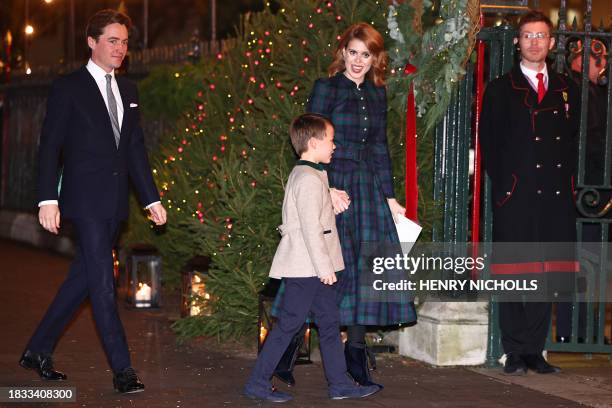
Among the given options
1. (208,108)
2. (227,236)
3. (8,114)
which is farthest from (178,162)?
(8,114)

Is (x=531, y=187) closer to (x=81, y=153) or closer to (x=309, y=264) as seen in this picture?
(x=309, y=264)

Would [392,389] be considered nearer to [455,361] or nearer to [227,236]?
[455,361]

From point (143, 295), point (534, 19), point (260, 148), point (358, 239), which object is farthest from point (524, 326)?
point (143, 295)

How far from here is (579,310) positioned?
8.83 meters

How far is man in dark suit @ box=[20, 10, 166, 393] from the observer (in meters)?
7.00

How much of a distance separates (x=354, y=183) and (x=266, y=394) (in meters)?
1.39

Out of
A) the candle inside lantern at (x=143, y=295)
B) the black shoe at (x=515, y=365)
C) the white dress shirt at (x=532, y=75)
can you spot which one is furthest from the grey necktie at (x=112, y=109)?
the candle inside lantern at (x=143, y=295)

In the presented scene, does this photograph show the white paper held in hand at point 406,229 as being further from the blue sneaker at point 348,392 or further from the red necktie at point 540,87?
the red necktie at point 540,87

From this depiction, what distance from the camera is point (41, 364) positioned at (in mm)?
7344

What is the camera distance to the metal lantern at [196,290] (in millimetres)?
9030

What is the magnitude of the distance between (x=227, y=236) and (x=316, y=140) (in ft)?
6.74

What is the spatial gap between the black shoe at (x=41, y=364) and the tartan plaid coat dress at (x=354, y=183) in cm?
176

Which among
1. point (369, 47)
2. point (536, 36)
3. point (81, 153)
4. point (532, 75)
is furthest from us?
point (532, 75)

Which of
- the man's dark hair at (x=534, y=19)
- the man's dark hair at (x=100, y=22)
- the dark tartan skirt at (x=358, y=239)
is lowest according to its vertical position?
the dark tartan skirt at (x=358, y=239)
